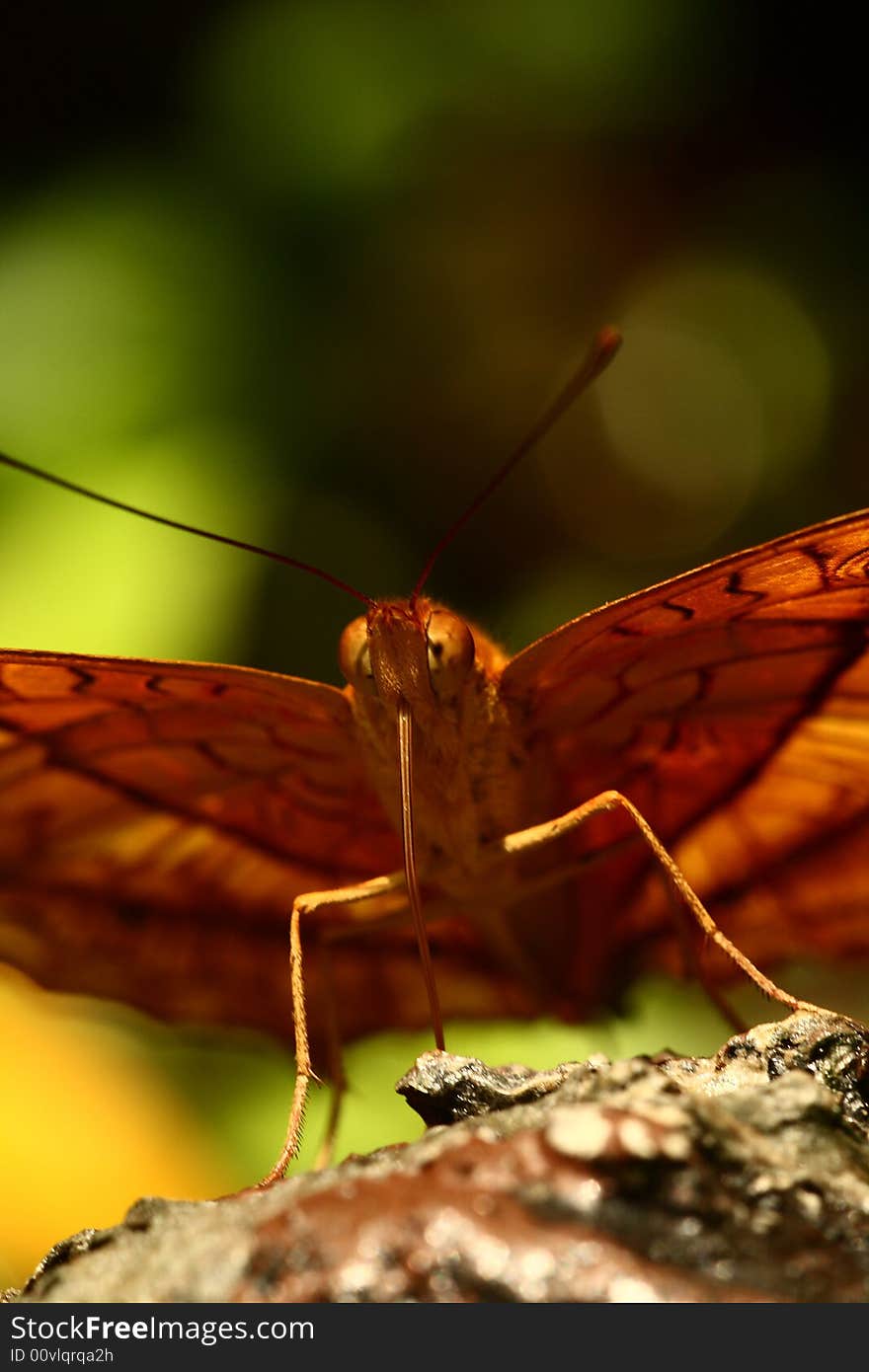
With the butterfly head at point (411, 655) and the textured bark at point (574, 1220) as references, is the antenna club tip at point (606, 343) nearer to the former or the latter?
the butterfly head at point (411, 655)

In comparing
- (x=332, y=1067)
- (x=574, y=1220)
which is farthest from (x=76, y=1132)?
(x=574, y=1220)

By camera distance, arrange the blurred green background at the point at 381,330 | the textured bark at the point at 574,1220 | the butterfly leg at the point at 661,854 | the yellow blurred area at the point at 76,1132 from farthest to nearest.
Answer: the blurred green background at the point at 381,330, the yellow blurred area at the point at 76,1132, the butterfly leg at the point at 661,854, the textured bark at the point at 574,1220

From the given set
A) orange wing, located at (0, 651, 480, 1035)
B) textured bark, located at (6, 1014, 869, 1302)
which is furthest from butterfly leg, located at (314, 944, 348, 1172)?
textured bark, located at (6, 1014, 869, 1302)

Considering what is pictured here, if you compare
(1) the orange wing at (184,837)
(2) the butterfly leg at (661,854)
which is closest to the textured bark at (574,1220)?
(2) the butterfly leg at (661,854)

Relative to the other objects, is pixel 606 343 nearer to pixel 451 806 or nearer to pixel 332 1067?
pixel 451 806

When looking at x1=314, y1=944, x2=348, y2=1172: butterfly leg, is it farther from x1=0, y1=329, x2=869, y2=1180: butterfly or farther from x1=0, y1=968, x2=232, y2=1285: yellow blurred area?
x1=0, y1=968, x2=232, y2=1285: yellow blurred area

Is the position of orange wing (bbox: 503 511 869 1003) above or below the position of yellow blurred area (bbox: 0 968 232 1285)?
above
